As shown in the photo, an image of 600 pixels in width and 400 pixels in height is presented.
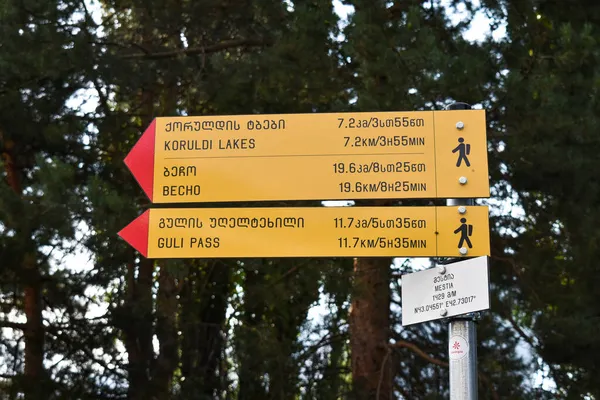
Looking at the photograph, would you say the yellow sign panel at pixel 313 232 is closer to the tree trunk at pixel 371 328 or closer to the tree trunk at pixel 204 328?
the tree trunk at pixel 371 328

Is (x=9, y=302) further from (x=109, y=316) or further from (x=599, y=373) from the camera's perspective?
(x=599, y=373)

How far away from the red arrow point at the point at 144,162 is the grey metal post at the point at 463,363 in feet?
5.16

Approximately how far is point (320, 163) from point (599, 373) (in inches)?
Result: 223

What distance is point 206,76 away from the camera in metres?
9.93

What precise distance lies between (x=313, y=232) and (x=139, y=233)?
82 cm

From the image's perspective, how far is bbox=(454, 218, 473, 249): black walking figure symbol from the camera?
393cm

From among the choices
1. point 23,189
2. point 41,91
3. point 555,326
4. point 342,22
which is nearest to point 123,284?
point 23,189

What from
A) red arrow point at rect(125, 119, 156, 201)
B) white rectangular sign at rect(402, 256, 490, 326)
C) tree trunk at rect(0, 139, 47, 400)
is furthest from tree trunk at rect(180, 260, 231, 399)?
white rectangular sign at rect(402, 256, 490, 326)

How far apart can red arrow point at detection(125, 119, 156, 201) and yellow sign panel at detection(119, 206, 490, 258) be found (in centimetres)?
18

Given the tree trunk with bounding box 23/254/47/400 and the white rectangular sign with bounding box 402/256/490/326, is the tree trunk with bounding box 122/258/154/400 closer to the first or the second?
the tree trunk with bounding box 23/254/47/400

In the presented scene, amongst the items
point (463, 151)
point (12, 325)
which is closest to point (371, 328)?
point (12, 325)

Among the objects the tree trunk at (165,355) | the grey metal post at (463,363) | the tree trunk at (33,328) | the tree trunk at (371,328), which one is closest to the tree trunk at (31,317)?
the tree trunk at (33,328)

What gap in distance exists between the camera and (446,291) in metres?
3.85

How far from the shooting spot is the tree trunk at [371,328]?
370 inches
